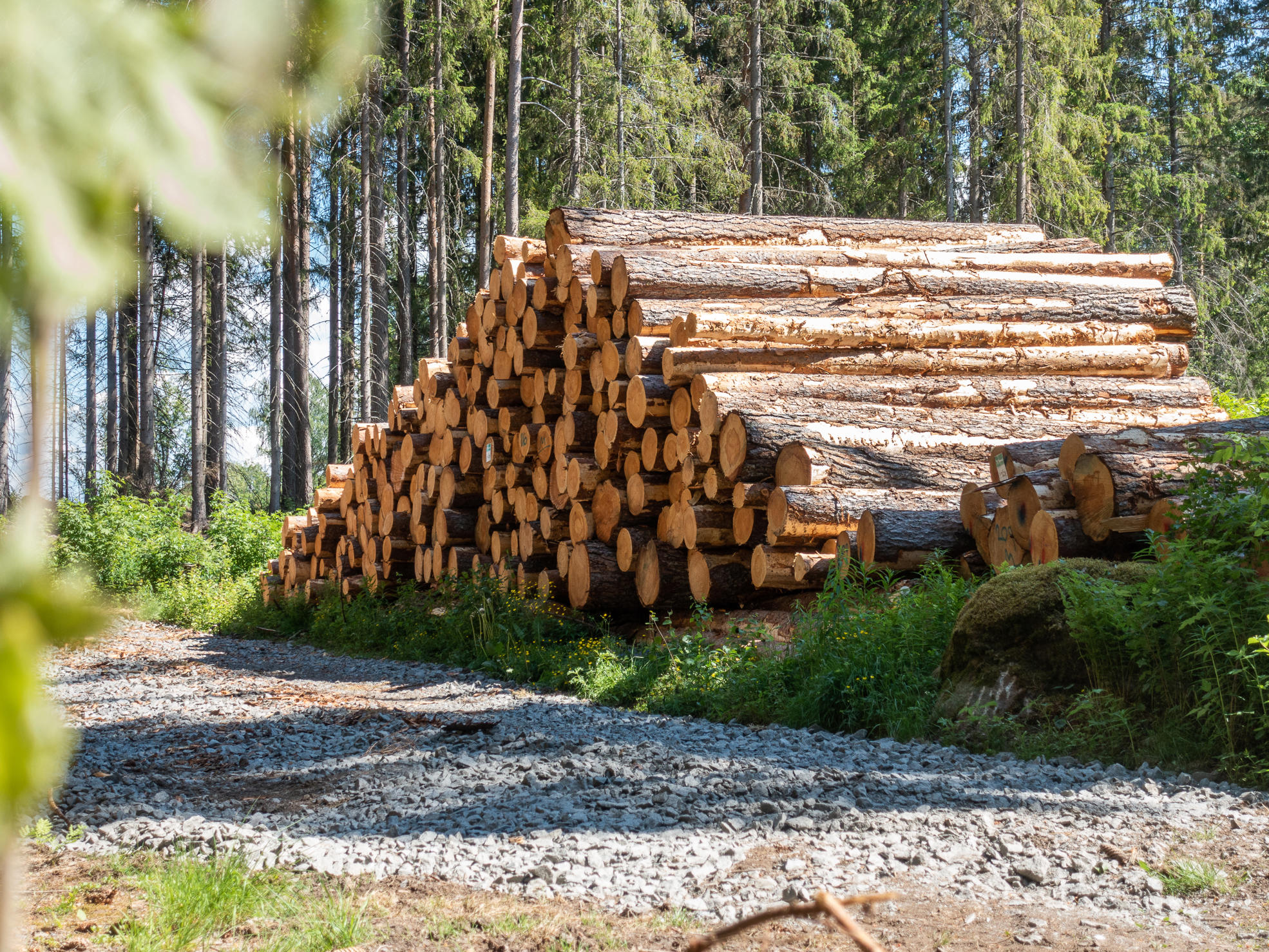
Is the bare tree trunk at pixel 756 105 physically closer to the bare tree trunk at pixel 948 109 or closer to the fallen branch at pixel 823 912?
the bare tree trunk at pixel 948 109

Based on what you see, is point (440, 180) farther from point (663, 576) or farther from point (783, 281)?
point (663, 576)

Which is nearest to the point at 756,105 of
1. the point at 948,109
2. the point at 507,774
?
the point at 948,109

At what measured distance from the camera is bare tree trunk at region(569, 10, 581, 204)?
2128 cm

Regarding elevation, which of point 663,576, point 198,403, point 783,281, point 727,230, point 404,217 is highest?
point 404,217

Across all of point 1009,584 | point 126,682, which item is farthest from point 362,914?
point 126,682

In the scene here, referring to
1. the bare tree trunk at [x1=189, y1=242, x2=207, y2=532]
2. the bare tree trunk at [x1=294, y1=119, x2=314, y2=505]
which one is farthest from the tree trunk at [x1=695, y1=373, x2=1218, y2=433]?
the bare tree trunk at [x1=294, y1=119, x2=314, y2=505]

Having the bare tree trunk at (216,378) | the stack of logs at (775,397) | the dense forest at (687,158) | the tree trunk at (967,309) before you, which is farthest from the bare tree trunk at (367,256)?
the tree trunk at (967,309)

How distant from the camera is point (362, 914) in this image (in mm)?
2857

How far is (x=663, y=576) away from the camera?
8.45m

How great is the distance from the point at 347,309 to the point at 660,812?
25.2 metres

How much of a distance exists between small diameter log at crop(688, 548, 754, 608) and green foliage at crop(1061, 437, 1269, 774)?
3.28 meters

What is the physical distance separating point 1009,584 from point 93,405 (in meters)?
29.5

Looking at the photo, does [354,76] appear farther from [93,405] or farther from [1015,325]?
[93,405]

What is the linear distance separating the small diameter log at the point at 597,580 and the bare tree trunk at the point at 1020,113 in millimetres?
17753
